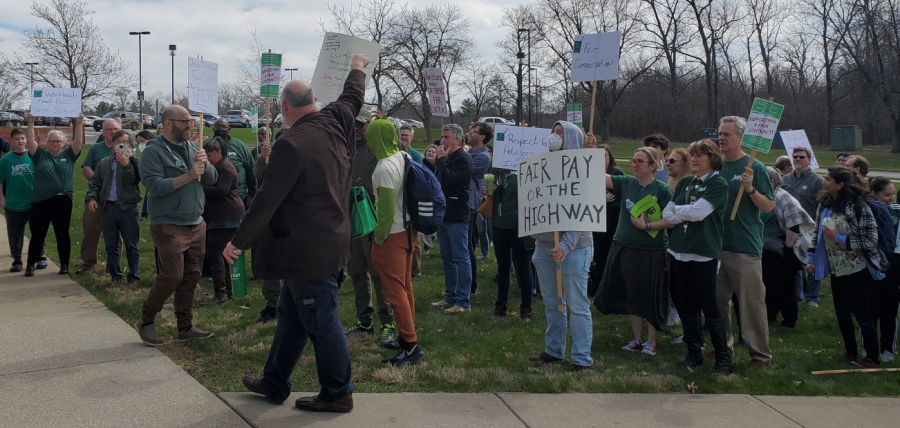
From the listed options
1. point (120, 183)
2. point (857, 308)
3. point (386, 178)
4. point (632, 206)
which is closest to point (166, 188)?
point (386, 178)

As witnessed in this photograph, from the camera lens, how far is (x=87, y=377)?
4.82m

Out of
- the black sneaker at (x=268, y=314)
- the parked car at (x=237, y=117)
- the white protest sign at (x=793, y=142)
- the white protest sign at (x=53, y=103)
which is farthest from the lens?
the parked car at (x=237, y=117)

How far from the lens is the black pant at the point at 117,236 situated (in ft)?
27.4

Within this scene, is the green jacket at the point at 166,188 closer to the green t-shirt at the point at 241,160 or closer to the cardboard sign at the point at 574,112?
the green t-shirt at the point at 241,160

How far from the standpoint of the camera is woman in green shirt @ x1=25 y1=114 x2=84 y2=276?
8539 millimetres

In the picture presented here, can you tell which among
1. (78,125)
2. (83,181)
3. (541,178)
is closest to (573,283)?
(541,178)

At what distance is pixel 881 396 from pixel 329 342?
4.07 metres

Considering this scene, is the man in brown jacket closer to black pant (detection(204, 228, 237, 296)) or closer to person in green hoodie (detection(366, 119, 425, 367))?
→ person in green hoodie (detection(366, 119, 425, 367))

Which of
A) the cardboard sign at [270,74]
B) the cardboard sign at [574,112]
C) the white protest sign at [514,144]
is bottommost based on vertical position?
the white protest sign at [514,144]

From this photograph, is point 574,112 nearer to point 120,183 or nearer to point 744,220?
point 744,220

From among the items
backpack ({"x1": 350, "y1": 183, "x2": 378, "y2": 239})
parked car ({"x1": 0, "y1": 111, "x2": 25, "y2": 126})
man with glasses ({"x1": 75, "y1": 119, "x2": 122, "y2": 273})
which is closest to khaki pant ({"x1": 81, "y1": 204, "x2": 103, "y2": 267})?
man with glasses ({"x1": 75, "y1": 119, "x2": 122, "y2": 273})

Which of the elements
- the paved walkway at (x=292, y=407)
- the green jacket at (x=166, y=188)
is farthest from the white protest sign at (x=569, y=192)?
the green jacket at (x=166, y=188)

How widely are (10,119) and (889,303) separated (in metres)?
49.0

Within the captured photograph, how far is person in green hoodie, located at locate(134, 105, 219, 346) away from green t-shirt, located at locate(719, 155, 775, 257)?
4.28 metres
